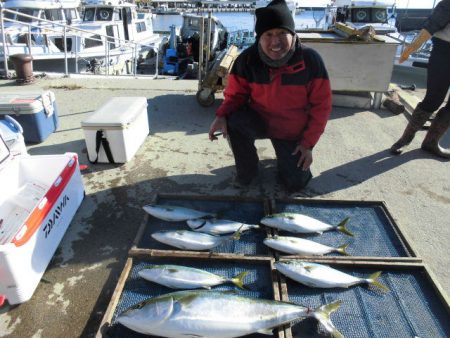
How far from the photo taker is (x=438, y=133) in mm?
4078

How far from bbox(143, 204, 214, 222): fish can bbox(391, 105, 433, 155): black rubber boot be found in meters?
2.68

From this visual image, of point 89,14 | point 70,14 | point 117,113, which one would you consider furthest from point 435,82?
point 89,14

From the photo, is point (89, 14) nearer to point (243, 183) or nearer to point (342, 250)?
point (243, 183)

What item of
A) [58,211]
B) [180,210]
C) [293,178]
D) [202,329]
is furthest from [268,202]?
[58,211]

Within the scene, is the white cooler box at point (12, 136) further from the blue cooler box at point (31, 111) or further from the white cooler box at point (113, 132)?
the blue cooler box at point (31, 111)

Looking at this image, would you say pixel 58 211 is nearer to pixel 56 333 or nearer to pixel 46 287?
pixel 46 287

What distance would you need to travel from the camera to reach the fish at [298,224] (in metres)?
2.66

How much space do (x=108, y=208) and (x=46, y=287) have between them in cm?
95

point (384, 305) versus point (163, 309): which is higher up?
point (163, 309)

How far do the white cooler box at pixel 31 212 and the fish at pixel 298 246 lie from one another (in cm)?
151

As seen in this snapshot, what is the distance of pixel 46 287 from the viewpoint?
232 cm

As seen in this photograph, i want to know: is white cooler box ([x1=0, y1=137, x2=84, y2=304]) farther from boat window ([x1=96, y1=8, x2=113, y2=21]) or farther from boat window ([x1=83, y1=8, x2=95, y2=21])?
boat window ([x1=83, y1=8, x2=95, y2=21])

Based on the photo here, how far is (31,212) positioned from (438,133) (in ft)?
13.8

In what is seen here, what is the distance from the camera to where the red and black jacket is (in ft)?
9.86
